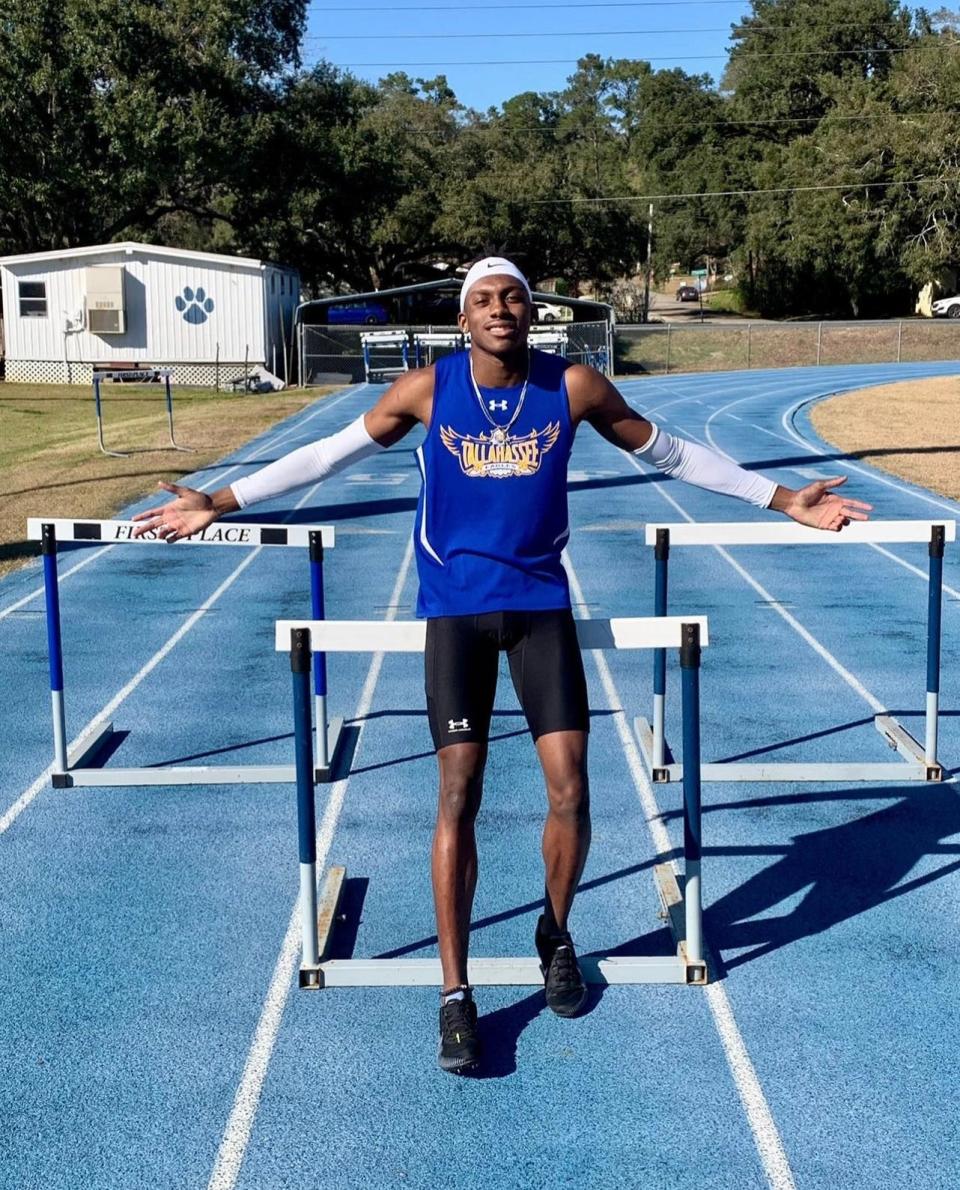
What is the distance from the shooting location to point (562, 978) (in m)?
4.36

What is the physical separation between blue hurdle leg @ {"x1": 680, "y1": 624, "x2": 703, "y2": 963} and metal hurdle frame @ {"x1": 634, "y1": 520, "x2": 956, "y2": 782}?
1.65 metres

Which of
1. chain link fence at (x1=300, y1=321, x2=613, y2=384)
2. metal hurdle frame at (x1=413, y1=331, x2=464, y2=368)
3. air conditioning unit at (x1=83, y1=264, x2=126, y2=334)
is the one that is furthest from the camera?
chain link fence at (x1=300, y1=321, x2=613, y2=384)

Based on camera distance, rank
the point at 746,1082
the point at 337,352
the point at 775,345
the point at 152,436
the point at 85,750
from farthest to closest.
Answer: the point at 775,345, the point at 337,352, the point at 152,436, the point at 85,750, the point at 746,1082

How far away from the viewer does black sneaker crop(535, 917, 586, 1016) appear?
4.35m

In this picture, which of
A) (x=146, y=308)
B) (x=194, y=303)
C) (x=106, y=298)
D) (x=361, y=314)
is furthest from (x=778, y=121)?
(x=106, y=298)

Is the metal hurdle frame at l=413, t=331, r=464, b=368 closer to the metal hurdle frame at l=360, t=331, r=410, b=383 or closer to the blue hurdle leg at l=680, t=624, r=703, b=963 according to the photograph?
the metal hurdle frame at l=360, t=331, r=410, b=383

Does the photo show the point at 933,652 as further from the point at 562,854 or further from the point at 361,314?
the point at 361,314

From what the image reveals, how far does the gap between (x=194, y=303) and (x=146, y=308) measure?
1271mm

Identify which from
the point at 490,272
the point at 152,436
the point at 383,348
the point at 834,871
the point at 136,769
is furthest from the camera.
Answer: the point at 383,348

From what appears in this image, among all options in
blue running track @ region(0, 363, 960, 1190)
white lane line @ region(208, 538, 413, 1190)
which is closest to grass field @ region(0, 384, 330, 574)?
blue running track @ region(0, 363, 960, 1190)

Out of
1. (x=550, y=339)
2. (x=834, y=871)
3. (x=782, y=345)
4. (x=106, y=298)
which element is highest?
(x=106, y=298)

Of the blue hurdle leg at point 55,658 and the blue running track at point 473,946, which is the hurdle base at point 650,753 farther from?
the blue hurdle leg at point 55,658

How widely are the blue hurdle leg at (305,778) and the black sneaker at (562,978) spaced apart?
2.51ft

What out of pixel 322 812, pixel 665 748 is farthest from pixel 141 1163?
pixel 665 748
